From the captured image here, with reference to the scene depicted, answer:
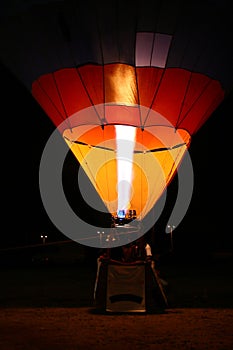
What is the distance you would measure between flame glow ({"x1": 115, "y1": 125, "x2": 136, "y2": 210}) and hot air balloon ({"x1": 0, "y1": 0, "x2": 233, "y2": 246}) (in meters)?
0.01

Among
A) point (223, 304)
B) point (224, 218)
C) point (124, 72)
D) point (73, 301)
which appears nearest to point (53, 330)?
point (73, 301)

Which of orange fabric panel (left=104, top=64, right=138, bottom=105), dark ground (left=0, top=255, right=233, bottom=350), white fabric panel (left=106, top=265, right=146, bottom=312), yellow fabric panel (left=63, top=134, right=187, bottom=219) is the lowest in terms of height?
dark ground (left=0, top=255, right=233, bottom=350)

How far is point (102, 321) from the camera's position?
23.5ft

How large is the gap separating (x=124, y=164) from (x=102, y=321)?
243cm

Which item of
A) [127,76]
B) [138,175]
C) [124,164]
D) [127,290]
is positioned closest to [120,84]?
[127,76]

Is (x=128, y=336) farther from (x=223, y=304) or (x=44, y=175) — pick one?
(x=44, y=175)

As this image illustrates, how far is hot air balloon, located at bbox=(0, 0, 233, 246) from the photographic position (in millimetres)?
8195

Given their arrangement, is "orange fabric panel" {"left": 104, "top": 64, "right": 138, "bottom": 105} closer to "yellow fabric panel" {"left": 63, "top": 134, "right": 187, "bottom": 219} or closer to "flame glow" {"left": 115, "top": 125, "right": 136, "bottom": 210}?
"flame glow" {"left": 115, "top": 125, "right": 136, "bottom": 210}

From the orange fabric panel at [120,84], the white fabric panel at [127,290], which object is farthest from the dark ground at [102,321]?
the orange fabric panel at [120,84]

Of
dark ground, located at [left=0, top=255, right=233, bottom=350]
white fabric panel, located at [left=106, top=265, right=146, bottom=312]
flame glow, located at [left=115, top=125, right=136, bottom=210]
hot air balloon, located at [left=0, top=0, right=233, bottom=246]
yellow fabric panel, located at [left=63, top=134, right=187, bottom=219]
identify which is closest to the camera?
dark ground, located at [left=0, top=255, right=233, bottom=350]

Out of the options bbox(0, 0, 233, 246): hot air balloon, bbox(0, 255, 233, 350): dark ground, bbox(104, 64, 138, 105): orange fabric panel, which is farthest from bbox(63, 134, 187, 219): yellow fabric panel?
bbox(0, 255, 233, 350): dark ground

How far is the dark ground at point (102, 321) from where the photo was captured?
5.88 metres

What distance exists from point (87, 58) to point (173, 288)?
4775mm

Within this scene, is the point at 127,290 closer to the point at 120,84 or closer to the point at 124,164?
the point at 124,164
